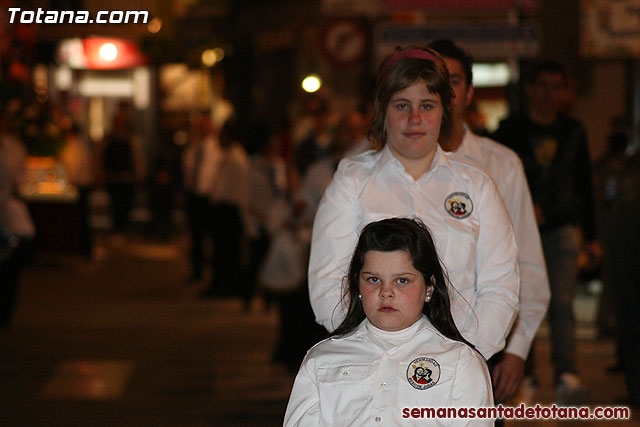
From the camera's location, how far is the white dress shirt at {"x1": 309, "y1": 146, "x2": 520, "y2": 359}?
412 cm

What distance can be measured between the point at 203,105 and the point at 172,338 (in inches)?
814

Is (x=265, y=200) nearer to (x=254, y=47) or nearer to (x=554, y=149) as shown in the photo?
(x=554, y=149)

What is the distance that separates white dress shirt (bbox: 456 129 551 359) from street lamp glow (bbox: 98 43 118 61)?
16.9 meters

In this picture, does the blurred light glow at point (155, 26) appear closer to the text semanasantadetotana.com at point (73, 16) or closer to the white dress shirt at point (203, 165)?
the white dress shirt at point (203, 165)

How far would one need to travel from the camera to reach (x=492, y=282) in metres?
4.18

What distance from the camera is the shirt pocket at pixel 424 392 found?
3.64m

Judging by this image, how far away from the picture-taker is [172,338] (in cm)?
1078

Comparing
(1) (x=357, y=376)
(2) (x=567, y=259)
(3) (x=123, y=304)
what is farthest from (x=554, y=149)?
(3) (x=123, y=304)

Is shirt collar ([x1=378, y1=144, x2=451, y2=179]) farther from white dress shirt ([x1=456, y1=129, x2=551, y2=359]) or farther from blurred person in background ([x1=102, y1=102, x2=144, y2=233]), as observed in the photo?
blurred person in background ([x1=102, y1=102, x2=144, y2=233])

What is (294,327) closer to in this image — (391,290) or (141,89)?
(391,290)

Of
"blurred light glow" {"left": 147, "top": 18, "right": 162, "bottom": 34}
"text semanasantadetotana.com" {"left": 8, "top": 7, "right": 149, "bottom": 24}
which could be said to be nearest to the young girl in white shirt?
"text semanasantadetotana.com" {"left": 8, "top": 7, "right": 149, "bottom": 24}

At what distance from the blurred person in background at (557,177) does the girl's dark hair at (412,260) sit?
130 inches

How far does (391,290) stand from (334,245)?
48cm

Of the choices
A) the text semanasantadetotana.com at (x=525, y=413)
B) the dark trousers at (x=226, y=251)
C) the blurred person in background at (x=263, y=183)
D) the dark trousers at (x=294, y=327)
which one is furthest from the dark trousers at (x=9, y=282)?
the text semanasantadetotana.com at (x=525, y=413)
